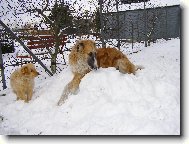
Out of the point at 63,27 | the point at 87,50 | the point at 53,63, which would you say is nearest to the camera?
the point at 87,50

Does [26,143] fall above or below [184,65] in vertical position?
below

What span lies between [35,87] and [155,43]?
171cm

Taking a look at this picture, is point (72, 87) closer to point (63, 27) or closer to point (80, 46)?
point (80, 46)

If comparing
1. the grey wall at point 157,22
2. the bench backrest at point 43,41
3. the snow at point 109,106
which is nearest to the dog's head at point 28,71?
the snow at point 109,106

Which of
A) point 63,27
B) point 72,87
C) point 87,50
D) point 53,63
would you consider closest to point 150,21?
point 87,50

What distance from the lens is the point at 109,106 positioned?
122 inches

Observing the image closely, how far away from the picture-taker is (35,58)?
472 cm

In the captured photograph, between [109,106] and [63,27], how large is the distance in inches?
91.1

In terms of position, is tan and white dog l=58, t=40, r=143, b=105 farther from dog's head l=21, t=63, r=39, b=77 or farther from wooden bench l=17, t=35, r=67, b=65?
wooden bench l=17, t=35, r=67, b=65

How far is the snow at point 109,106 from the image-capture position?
2.86m

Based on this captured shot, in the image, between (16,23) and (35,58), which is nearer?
(16,23)

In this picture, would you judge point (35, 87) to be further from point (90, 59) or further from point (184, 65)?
point (184, 65)

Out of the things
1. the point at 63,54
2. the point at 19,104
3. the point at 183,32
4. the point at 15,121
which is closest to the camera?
the point at 183,32

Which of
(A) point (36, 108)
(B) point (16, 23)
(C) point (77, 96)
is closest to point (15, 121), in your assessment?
(A) point (36, 108)
